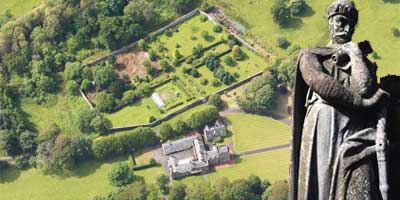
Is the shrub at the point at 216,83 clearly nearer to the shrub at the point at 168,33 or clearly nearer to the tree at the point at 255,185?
the shrub at the point at 168,33

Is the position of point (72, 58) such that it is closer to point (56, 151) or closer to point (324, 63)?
point (56, 151)

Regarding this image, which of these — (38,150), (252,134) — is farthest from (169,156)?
(38,150)

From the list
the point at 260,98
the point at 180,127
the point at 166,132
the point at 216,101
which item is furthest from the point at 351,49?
the point at 216,101

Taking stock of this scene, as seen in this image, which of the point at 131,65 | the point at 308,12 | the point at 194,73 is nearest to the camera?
the point at 194,73

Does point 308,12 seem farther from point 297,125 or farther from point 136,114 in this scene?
point 297,125

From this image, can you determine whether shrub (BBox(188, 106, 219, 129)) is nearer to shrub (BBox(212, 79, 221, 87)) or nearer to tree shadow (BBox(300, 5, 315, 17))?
shrub (BBox(212, 79, 221, 87))

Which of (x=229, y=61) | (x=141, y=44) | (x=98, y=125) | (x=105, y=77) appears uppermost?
(x=141, y=44)

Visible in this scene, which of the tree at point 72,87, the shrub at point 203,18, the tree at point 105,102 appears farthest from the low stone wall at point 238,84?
the tree at point 72,87
